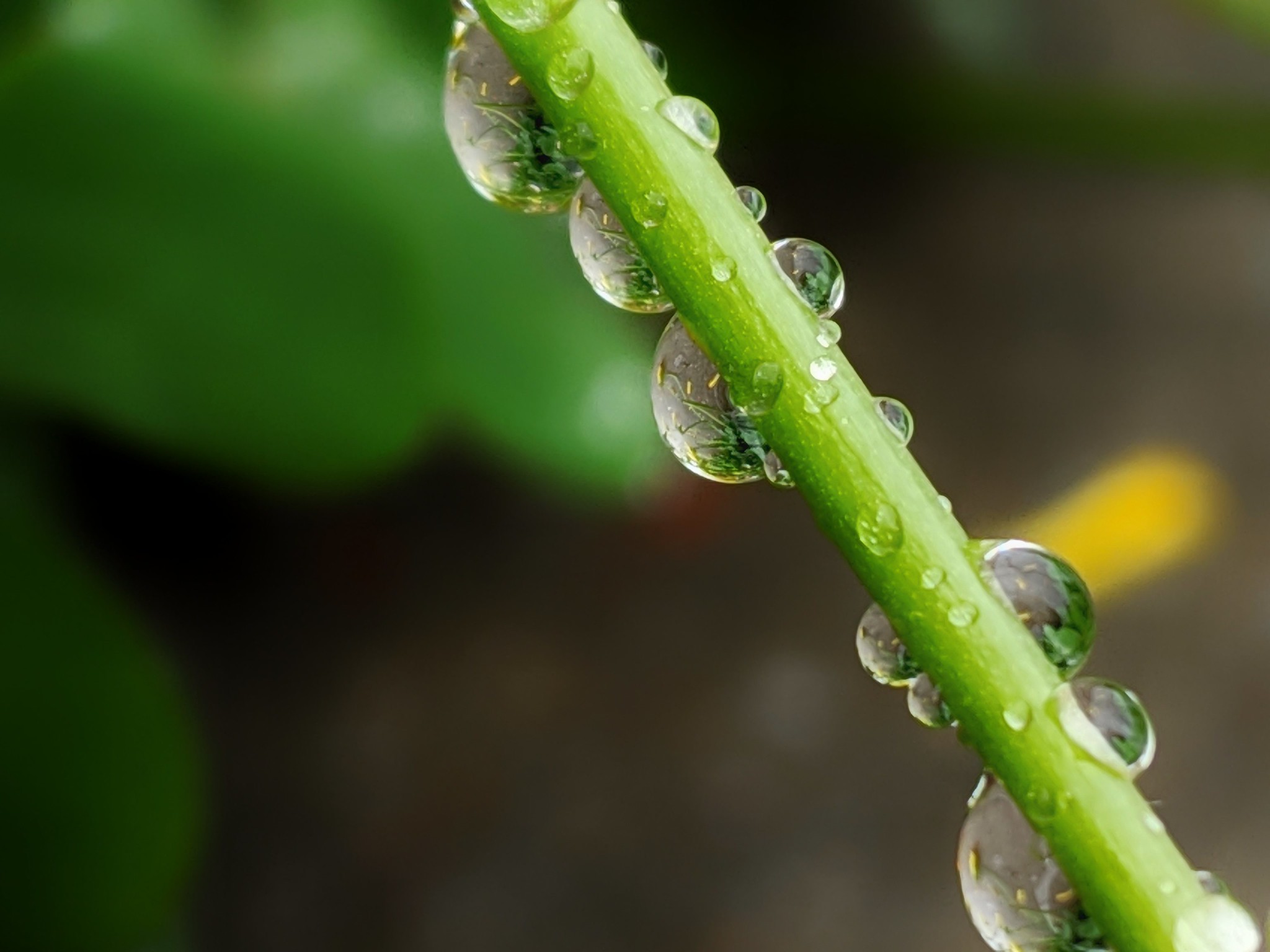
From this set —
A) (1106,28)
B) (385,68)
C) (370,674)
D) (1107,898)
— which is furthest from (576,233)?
(1106,28)

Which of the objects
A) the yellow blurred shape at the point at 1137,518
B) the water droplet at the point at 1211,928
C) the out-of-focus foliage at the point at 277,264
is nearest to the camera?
the water droplet at the point at 1211,928

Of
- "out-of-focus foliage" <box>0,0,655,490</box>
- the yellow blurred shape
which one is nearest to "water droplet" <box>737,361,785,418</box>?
"out-of-focus foliage" <box>0,0,655,490</box>

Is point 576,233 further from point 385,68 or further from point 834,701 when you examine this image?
point 834,701

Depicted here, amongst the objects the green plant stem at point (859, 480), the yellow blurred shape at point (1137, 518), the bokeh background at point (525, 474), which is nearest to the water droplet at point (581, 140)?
the green plant stem at point (859, 480)

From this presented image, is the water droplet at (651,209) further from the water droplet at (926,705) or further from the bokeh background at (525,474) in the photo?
the bokeh background at (525,474)

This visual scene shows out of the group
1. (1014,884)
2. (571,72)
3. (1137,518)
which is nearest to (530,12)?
(571,72)
